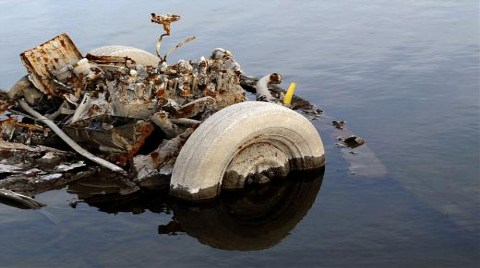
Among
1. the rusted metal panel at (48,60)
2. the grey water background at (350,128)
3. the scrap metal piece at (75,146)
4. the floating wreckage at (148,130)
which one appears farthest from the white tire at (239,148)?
the rusted metal panel at (48,60)

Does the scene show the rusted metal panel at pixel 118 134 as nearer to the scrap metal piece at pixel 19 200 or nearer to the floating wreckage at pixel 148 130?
the floating wreckage at pixel 148 130

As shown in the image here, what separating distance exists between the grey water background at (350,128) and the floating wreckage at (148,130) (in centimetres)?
62

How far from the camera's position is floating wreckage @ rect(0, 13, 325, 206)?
886cm

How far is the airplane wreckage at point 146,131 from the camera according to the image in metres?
8.87

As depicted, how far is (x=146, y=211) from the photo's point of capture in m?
9.17

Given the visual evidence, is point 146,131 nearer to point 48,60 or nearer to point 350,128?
point 48,60

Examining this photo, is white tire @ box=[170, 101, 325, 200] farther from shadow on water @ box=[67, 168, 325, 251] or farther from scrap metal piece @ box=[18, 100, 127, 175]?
scrap metal piece @ box=[18, 100, 127, 175]

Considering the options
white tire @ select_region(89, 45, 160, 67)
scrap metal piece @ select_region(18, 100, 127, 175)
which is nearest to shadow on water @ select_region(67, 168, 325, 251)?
scrap metal piece @ select_region(18, 100, 127, 175)

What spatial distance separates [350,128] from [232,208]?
4198 mm

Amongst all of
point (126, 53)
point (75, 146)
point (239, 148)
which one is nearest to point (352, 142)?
point (239, 148)

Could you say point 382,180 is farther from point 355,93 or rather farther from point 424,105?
point 355,93

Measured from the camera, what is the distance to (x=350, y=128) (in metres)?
12.4

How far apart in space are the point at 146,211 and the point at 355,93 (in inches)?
283

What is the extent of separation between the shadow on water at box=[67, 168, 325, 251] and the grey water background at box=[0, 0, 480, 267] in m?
0.18
